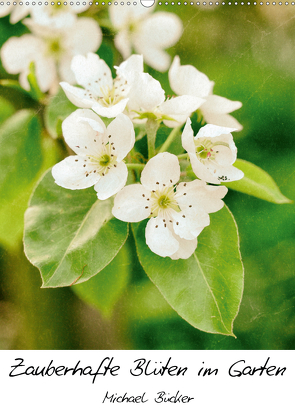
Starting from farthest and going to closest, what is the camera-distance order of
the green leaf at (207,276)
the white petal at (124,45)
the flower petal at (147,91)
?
the white petal at (124,45) → the green leaf at (207,276) → the flower petal at (147,91)

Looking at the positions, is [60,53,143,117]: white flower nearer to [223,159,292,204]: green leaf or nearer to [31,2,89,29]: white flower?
[31,2,89,29]: white flower

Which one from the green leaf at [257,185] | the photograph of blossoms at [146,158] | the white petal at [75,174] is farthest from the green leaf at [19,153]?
the green leaf at [257,185]

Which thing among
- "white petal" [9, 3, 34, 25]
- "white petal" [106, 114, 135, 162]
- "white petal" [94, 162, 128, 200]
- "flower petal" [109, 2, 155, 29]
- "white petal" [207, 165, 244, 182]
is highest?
"white petal" [9, 3, 34, 25]

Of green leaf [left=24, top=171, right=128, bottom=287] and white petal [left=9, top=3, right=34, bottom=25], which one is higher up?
white petal [left=9, top=3, right=34, bottom=25]

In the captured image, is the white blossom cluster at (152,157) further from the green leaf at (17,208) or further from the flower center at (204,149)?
the green leaf at (17,208)

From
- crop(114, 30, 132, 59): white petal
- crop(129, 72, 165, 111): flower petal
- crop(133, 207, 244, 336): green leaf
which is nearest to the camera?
crop(129, 72, 165, 111): flower petal

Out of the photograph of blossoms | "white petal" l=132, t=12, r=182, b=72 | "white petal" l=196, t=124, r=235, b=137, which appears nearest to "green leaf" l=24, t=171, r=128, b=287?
the photograph of blossoms
